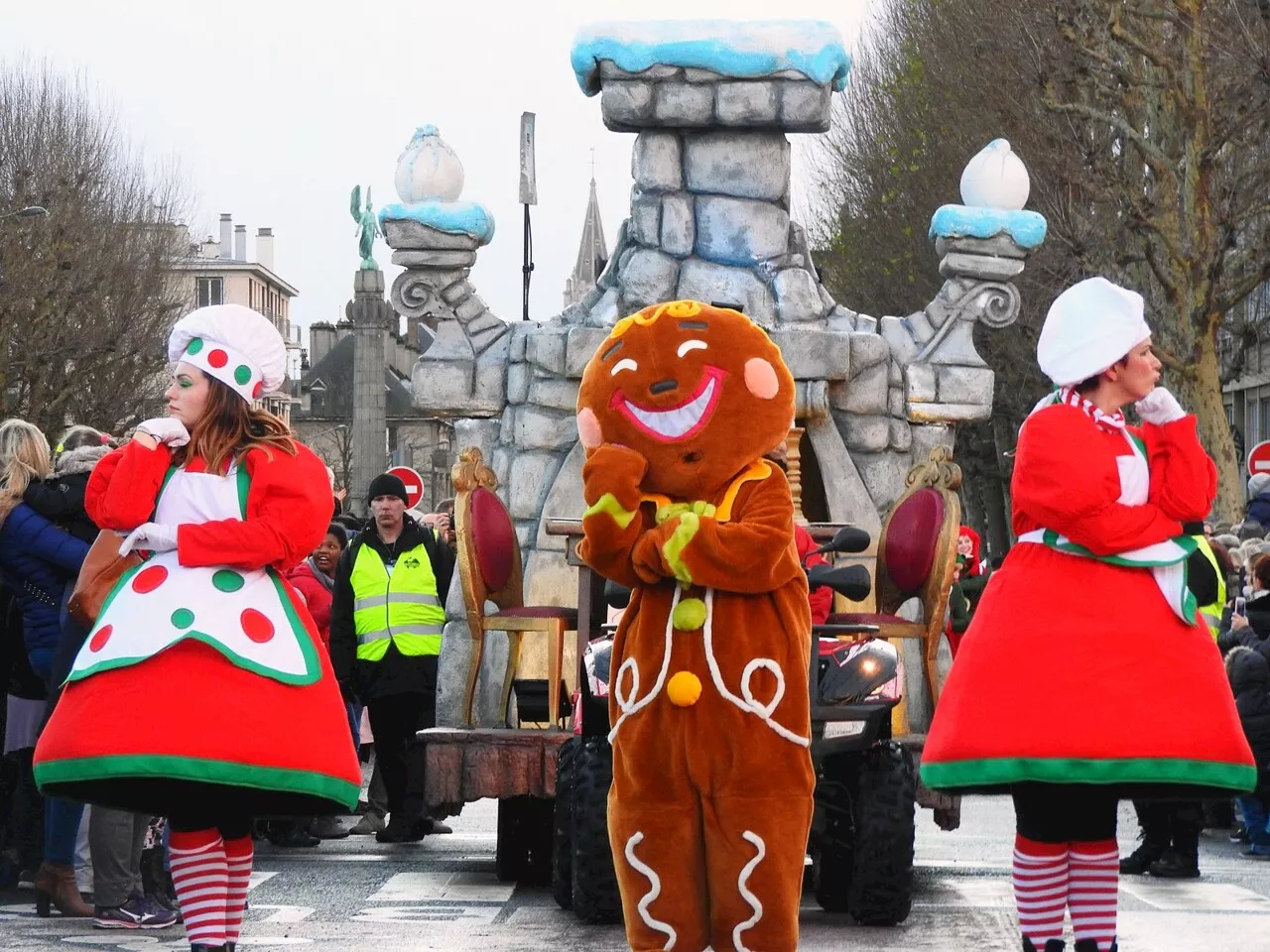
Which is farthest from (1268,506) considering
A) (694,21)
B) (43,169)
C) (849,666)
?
(43,169)

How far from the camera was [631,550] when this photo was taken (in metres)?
6.36

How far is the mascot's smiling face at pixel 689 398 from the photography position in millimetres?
6469

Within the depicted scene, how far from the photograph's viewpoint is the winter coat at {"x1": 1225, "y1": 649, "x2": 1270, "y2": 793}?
1162 centimetres

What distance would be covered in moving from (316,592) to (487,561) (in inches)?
94.7

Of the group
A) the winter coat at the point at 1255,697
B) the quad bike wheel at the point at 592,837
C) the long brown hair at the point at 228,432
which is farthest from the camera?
the winter coat at the point at 1255,697

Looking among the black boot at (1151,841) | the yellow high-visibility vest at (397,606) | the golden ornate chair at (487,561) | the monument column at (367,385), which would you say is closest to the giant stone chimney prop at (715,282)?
the yellow high-visibility vest at (397,606)

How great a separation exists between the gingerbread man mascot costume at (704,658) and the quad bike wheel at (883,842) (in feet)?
8.41

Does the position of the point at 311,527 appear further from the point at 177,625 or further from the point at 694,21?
the point at 694,21

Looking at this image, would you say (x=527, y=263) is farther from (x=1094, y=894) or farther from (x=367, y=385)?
(x=367, y=385)

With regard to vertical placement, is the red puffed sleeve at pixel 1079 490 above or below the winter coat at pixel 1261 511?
below

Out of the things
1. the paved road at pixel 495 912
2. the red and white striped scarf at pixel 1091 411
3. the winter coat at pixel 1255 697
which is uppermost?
the red and white striped scarf at pixel 1091 411

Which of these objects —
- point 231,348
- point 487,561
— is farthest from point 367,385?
point 231,348

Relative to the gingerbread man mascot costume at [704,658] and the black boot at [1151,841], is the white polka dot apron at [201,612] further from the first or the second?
the black boot at [1151,841]

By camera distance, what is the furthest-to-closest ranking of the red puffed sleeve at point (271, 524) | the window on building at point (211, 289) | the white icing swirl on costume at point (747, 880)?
the window on building at point (211, 289) < the red puffed sleeve at point (271, 524) < the white icing swirl on costume at point (747, 880)
